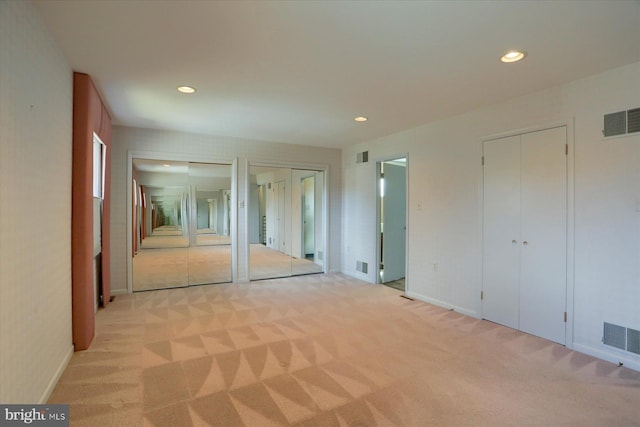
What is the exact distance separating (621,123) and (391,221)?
11.2 ft

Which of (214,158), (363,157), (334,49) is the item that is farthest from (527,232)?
(214,158)

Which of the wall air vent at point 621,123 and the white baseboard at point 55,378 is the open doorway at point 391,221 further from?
the white baseboard at point 55,378

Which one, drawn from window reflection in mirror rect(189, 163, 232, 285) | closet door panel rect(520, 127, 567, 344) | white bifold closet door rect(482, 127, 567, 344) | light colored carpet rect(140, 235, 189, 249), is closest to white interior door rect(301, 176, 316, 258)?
window reflection in mirror rect(189, 163, 232, 285)

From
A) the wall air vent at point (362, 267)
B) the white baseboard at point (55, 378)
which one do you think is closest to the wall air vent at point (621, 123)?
the wall air vent at point (362, 267)

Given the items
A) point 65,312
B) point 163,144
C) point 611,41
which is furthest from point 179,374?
point 611,41

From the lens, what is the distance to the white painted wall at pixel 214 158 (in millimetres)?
4785

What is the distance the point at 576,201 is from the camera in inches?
118

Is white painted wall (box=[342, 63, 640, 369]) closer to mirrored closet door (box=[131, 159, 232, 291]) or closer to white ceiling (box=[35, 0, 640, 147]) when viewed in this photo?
white ceiling (box=[35, 0, 640, 147])

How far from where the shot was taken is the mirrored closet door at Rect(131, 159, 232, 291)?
5.47 meters

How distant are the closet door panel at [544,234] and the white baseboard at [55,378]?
4.32 metres

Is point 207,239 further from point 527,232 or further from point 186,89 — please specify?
point 527,232

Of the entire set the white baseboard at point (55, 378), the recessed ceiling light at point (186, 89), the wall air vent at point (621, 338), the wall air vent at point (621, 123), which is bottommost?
the white baseboard at point (55, 378)

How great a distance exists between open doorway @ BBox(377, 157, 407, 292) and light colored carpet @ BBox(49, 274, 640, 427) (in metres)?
1.74

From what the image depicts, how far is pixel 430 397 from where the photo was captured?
2.19m
